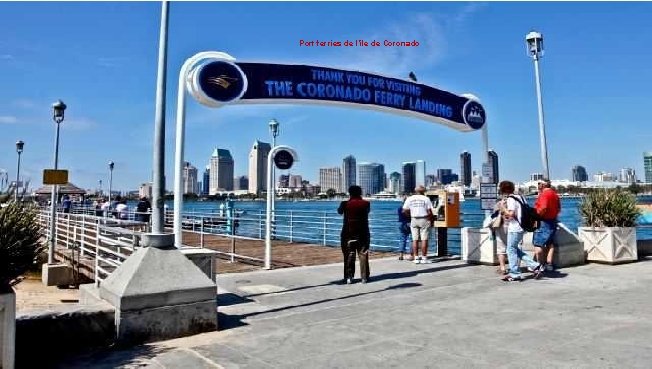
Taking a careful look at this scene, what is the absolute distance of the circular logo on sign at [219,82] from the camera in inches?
300

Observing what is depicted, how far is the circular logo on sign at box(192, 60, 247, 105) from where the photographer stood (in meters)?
7.62

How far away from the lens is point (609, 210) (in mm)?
10164

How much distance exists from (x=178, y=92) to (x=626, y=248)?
927cm

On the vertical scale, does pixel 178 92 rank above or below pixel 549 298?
above

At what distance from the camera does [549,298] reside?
22.3ft

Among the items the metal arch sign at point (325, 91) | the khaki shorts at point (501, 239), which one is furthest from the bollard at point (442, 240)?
the khaki shorts at point (501, 239)

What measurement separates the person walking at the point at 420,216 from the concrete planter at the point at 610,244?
→ 3249 mm

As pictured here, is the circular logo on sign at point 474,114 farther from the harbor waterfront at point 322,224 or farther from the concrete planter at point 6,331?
the concrete planter at point 6,331

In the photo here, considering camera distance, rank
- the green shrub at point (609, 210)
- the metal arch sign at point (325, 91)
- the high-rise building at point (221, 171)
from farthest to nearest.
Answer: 1. the high-rise building at point (221, 171)
2. the green shrub at point (609, 210)
3. the metal arch sign at point (325, 91)

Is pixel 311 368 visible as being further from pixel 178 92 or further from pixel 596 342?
pixel 178 92

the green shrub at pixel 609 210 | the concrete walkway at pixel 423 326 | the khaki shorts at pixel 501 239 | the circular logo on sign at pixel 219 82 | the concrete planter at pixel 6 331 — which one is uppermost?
the circular logo on sign at pixel 219 82

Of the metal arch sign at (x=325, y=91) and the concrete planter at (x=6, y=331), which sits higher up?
the metal arch sign at (x=325, y=91)

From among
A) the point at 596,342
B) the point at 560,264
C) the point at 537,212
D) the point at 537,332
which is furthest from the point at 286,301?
the point at 560,264

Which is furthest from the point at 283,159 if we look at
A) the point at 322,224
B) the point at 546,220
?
the point at 322,224
